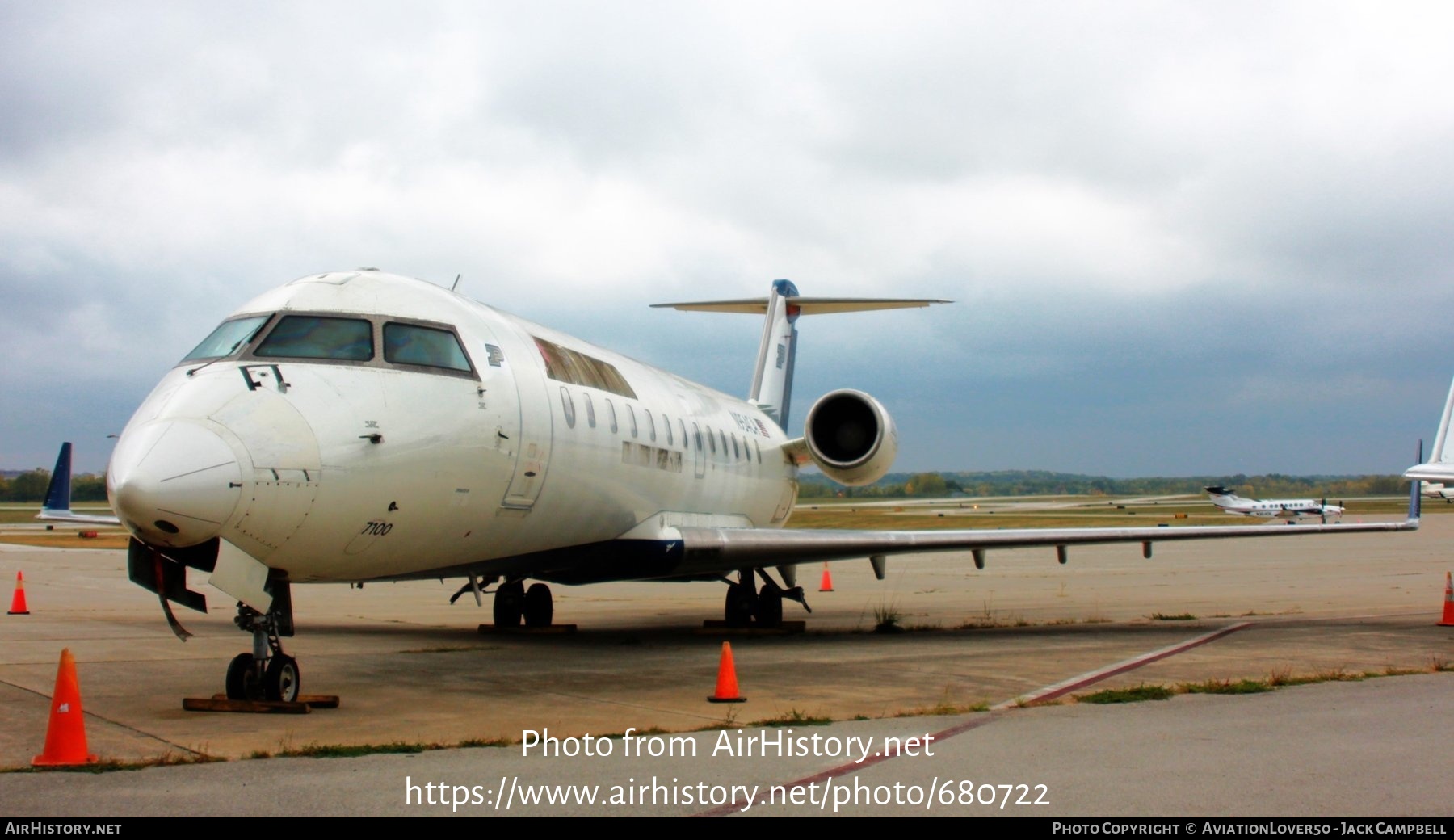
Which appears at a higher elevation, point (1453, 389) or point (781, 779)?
point (1453, 389)

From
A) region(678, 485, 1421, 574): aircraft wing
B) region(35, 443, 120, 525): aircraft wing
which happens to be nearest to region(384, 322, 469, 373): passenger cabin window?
region(678, 485, 1421, 574): aircraft wing

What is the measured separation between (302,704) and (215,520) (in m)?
1.72

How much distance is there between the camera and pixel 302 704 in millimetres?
8445

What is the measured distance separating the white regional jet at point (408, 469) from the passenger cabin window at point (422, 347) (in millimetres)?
18

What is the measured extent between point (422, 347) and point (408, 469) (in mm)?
1196

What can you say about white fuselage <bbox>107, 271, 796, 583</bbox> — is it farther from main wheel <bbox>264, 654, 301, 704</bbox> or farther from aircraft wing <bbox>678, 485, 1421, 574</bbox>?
aircraft wing <bbox>678, 485, 1421, 574</bbox>

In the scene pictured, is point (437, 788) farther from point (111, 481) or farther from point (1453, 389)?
point (1453, 389)

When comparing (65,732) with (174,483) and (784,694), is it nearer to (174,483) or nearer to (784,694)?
(174,483)

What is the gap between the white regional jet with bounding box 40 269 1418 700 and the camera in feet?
25.1

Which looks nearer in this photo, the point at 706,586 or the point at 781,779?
the point at 781,779

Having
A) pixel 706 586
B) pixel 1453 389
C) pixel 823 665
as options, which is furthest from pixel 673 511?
pixel 706 586

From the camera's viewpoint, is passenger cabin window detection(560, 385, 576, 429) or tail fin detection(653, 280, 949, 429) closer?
passenger cabin window detection(560, 385, 576, 429)

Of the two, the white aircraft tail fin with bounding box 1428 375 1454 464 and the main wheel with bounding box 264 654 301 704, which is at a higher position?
the white aircraft tail fin with bounding box 1428 375 1454 464

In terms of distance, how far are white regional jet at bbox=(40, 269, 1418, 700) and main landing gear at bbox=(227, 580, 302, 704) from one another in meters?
0.02
